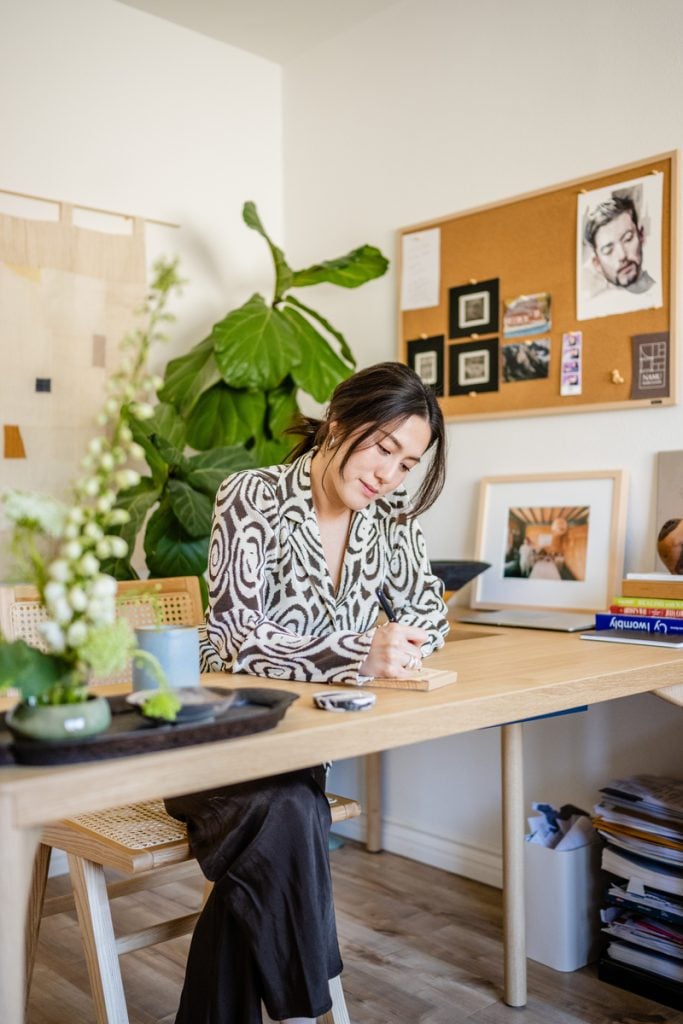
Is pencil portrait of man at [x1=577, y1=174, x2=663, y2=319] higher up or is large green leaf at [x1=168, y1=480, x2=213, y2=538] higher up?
pencil portrait of man at [x1=577, y1=174, x2=663, y2=319]

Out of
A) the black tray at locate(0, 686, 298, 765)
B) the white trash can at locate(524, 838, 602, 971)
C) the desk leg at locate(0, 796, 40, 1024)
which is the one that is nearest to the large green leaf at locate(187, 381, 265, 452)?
the white trash can at locate(524, 838, 602, 971)

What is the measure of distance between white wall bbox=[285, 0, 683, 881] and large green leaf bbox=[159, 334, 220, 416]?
512 millimetres

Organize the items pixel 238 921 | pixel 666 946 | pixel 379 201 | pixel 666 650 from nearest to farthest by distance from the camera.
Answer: pixel 238 921 < pixel 666 650 < pixel 666 946 < pixel 379 201

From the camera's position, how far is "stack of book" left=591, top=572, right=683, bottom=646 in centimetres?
200

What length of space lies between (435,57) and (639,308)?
3.42ft

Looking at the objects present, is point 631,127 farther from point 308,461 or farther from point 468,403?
point 308,461

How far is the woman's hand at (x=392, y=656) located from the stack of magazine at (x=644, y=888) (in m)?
0.84

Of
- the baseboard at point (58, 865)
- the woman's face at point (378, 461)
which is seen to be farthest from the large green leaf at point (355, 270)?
the baseboard at point (58, 865)

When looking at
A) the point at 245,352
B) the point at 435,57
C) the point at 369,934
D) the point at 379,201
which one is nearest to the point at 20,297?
the point at 245,352

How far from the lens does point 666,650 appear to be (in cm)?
185

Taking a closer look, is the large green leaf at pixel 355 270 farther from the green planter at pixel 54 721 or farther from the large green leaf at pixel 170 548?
the green planter at pixel 54 721

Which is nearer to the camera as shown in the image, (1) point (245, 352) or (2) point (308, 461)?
(2) point (308, 461)

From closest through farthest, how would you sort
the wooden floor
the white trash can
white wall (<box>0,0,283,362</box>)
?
the wooden floor < the white trash can < white wall (<box>0,0,283,362</box>)

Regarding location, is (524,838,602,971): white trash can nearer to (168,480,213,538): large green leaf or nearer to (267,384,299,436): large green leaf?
(168,480,213,538): large green leaf
